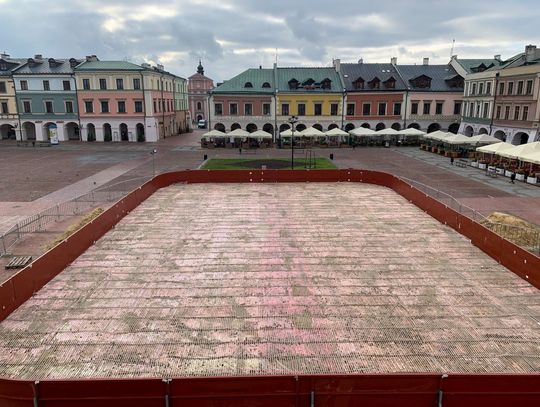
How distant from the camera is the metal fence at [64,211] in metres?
19.2

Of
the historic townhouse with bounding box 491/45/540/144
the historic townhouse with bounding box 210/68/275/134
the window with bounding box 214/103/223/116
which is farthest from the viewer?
the window with bounding box 214/103/223/116

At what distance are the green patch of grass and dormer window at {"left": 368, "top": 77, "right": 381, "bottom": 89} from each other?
18.6m

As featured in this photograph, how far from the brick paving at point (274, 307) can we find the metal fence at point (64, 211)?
14.3 ft

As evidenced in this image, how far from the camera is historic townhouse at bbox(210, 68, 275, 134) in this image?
184ft

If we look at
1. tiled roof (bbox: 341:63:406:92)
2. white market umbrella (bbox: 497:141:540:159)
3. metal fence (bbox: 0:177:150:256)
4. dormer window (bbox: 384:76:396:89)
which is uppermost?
tiled roof (bbox: 341:63:406:92)

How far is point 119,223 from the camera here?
20.0 meters

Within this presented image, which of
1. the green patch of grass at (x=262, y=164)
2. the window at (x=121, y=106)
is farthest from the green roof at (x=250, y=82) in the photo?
the green patch of grass at (x=262, y=164)

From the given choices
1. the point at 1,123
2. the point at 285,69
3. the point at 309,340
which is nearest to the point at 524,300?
the point at 309,340

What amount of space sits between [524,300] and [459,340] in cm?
349

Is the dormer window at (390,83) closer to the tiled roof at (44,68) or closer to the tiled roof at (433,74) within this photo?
the tiled roof at (433,74)

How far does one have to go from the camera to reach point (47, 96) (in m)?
58.9

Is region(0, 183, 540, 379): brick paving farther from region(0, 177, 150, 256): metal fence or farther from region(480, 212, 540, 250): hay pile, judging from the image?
region(0, 177, 150, 256): metal fence

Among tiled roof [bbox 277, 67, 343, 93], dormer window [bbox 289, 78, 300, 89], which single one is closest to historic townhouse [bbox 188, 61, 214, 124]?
tiled roof [bbox 277, 67, 343, 93]

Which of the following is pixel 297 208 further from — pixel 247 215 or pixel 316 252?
pixel 316 252
